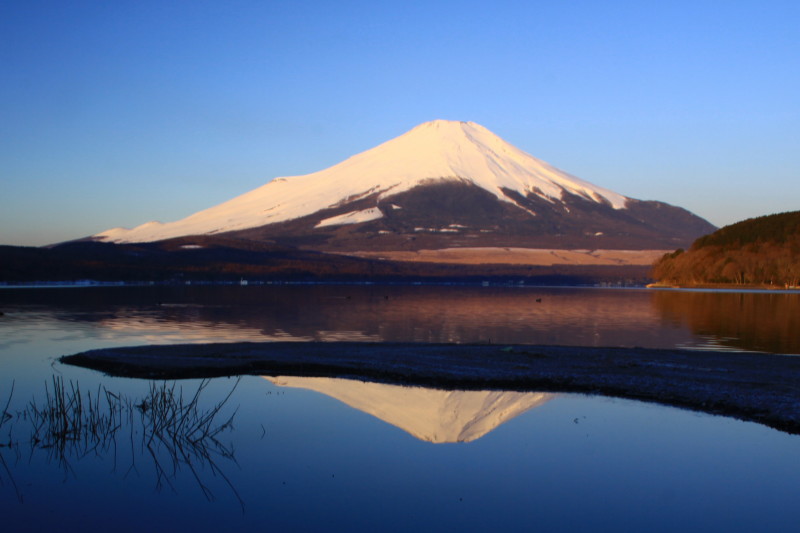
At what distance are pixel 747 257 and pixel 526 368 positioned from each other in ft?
400

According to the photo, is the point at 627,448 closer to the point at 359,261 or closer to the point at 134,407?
the point at 134,407

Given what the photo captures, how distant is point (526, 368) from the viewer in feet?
72.7

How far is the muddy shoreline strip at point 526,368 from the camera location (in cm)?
1814

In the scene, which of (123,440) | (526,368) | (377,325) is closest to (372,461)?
(123,440)

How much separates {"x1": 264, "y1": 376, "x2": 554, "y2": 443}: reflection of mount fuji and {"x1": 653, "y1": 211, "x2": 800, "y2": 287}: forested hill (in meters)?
121

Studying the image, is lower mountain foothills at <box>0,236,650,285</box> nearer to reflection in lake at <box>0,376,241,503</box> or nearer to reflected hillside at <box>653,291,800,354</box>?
reflected hillside at <box>653,291,800,354</box>

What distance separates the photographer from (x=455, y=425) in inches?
619

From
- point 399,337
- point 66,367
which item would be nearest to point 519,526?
point 66,367

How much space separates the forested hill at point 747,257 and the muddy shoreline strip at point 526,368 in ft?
367

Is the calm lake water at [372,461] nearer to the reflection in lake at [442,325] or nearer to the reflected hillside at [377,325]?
the reflected hillside at [377,325]

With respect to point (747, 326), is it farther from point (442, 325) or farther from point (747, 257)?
point (747, 257)

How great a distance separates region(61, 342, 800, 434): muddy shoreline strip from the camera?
1814 cm

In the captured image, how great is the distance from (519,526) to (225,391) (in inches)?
439

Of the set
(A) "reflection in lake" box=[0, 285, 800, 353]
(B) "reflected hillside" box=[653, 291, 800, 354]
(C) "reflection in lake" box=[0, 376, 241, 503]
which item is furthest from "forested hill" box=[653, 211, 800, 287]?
(C) "reflection in lake" box=[0, 376, 241, 503]
